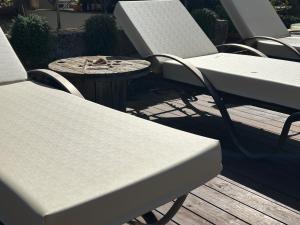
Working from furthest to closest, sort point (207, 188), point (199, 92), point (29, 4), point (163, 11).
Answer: point (29, 4), point (163, 11), point (199, 92), point (207, 188)

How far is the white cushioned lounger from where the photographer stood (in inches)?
119

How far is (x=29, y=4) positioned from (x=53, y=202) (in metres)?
15.2

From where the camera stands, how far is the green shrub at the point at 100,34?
16.6ft

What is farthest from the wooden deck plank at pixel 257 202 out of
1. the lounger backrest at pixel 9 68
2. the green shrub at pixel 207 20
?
the green shrub at pixel 207 20

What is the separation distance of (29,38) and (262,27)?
9.60ft

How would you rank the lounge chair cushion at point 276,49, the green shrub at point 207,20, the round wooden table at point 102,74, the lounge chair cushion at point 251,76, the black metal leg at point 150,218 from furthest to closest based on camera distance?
the green shrub at point 207,20, the lounge chair cushion at point 276,49, the round wooden table at point 102,74, the lounge chair cushion at point 251,76, the black metal leg at point 150,218

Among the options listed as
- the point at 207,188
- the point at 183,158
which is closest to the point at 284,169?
the point at 207,188

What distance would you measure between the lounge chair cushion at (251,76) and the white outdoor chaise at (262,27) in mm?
889

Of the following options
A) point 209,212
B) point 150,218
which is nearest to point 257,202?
point 209,212

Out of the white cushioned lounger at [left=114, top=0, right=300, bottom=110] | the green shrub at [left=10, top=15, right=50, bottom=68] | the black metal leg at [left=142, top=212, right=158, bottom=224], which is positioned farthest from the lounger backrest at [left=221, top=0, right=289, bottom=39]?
the black metal leg at [left=142, top=212, right=158, bottom=224]

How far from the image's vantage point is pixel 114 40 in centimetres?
517

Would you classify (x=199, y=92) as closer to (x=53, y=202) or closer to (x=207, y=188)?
(x=207, y=188)

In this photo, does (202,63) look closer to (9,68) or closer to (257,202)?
(257,202)

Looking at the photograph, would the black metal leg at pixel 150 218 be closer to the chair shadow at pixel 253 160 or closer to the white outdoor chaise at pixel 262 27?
the chair shadow at pixel 253 160
